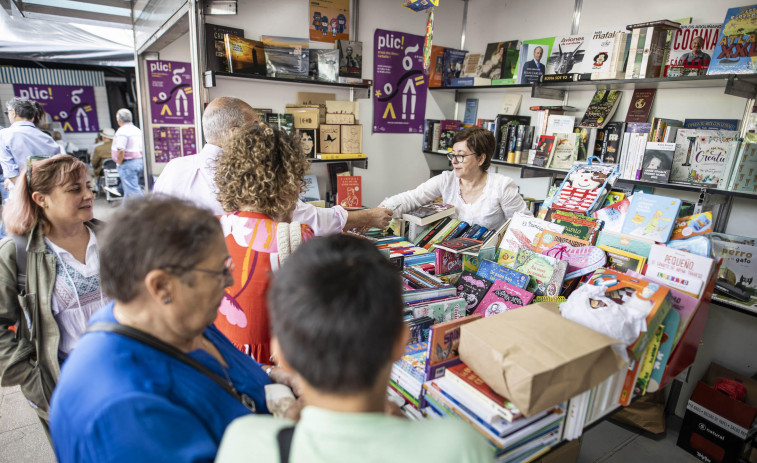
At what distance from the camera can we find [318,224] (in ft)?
7.40

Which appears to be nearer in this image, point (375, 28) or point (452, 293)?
point (452, 293)

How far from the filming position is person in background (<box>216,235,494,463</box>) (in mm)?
600

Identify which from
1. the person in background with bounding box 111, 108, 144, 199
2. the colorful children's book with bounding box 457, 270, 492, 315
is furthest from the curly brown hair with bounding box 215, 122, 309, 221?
the person in background with bounding box 111, 108, 144, 199

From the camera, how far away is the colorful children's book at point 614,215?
1.77m

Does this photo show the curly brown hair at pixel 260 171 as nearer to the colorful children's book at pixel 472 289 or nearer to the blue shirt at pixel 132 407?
the blue shirt at pixel 132 407

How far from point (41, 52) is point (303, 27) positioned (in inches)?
226

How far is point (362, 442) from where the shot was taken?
1.94 feet

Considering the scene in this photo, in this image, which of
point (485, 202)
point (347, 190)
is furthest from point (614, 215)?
point (347, 190)

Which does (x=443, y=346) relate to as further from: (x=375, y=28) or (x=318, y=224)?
(x=375, y=28)

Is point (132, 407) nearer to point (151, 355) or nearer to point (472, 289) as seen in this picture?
point (151, 355)

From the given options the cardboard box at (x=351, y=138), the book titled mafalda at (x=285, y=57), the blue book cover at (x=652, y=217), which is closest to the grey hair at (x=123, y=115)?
the book titled mafalda at (x=285, y=57)

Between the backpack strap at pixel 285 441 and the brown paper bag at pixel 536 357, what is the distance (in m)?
0.64

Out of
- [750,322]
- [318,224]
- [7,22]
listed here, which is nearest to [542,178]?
[750,322]

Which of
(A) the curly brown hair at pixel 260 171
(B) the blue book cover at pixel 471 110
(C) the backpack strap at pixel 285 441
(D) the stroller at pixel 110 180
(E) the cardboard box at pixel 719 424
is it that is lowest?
(E) the cardboard box at pixel 719 424
